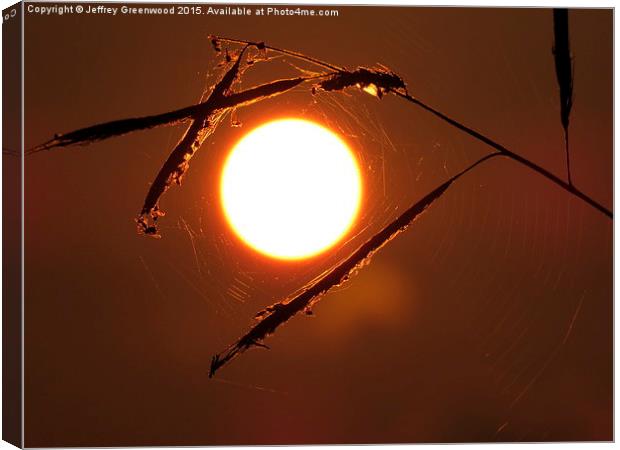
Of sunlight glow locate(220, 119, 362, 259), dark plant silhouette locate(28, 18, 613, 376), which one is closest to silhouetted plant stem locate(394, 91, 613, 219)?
dark plant silhouette locate(28, 18, 613, 376)

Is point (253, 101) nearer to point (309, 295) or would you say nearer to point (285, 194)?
point (285, 194)

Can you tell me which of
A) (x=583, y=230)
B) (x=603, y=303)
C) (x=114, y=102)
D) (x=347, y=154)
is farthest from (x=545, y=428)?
(x=114, y=102)

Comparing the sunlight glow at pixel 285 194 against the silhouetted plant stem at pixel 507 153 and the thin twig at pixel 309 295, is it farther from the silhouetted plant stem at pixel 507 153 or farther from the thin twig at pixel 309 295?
the silhouetted plant stem at pixel 507 153

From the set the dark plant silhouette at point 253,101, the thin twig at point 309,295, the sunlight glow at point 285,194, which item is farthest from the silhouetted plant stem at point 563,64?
the sunlight glow at point 285,194

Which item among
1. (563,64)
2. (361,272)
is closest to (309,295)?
(361,272)

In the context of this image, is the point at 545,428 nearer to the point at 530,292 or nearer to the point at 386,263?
the point at 530,292
